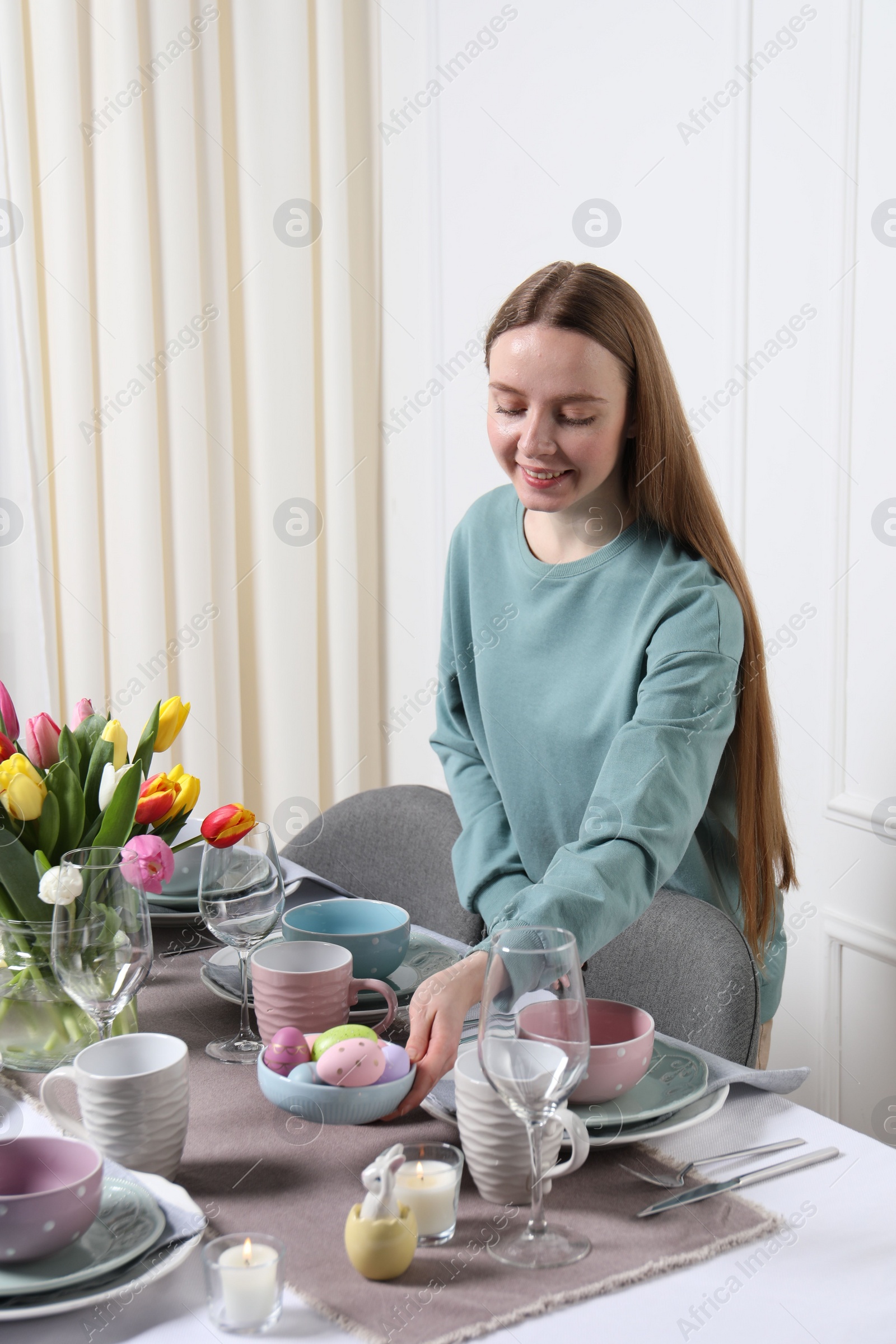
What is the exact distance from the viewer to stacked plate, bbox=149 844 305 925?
55.3 inches

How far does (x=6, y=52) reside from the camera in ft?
7.88

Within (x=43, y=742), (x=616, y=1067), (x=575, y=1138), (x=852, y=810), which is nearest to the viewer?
(x=575, y=1138)

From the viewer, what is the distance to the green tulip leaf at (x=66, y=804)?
109cm

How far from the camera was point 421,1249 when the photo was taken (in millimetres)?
771

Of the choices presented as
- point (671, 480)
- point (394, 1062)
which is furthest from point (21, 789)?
point (671, 480)

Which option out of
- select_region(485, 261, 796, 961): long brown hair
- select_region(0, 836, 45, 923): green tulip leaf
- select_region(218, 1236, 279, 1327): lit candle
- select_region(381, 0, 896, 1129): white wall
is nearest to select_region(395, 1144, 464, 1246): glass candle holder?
select_region(218, 1236, 279, 1327): lit candle

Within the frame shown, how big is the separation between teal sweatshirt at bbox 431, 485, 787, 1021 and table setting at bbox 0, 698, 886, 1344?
0.19m

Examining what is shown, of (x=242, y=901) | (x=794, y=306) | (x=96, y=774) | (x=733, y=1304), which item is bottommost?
(x=733, y=1304)

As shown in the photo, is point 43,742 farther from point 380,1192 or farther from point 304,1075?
point 380,1192

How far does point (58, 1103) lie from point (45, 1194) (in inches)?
5.8

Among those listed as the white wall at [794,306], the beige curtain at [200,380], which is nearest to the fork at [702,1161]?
the white wall at [794,306]

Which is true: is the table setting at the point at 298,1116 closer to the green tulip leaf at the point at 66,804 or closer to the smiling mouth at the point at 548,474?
the green tulip leaf at the point at 66,804

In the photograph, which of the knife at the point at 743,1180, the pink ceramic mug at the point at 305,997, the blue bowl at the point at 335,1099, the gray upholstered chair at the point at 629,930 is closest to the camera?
the knife at the point at 743,1180

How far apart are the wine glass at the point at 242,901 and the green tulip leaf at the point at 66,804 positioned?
12 centimetres
